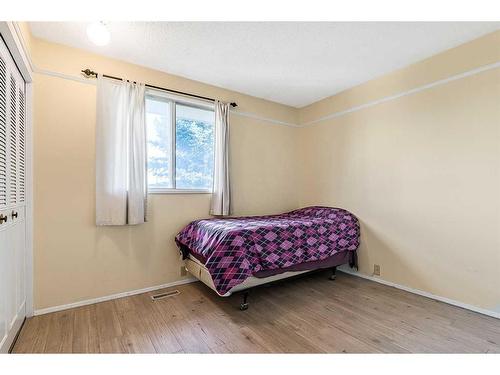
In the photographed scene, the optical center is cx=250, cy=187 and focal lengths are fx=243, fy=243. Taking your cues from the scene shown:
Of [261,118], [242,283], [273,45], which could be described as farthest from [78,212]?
[261,118]

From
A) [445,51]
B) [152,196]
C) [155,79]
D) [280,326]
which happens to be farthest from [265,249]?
[445,51]

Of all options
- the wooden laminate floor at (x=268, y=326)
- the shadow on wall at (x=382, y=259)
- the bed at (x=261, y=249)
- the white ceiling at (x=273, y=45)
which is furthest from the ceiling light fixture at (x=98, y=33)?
the shadow on wall at (x=382, y=259)

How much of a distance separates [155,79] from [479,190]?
340cm

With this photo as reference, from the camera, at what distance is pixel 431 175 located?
2492 mm

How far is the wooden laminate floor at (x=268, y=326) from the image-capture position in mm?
1673

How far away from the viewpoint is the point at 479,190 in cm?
218

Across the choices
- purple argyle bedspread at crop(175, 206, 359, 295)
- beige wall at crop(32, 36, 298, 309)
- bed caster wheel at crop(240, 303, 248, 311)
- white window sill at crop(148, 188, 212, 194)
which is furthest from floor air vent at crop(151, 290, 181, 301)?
white window sill at crop(148, 188, 212, 194)

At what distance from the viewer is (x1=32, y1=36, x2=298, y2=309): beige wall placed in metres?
2.16

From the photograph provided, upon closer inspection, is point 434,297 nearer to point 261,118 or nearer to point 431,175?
point 431,175

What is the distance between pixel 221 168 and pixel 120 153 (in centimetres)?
113

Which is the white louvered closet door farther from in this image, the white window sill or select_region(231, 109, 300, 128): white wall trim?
select_region(231, 109, 300, 128): white wall trim
